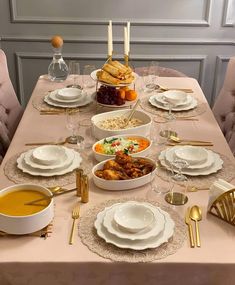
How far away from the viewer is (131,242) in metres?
1.25

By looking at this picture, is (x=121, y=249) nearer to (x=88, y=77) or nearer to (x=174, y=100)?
(x=174, y=100)

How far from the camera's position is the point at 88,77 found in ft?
7.77

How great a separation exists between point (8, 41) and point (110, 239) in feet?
7.92

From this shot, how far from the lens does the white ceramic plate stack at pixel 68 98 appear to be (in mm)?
2203

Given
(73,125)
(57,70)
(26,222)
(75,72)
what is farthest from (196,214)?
(57,70)

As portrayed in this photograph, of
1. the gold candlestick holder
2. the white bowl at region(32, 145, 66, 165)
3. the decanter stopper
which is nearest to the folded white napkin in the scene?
the gold candlestick holder

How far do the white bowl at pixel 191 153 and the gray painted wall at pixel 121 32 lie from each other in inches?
69.9

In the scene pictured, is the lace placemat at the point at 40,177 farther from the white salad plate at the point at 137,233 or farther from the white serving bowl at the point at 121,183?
the white salad plate at the point at 137,233

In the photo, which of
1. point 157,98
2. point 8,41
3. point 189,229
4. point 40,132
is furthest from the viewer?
point 8,41

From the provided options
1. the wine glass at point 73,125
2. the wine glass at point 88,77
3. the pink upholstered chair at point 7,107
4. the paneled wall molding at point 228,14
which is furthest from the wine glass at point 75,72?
the paneled wall molding at point 228,14

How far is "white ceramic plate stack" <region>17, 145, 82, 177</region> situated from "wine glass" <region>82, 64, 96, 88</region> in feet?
2.38

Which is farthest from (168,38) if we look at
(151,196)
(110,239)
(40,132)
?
(110,239)

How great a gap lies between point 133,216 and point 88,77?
117 centimetres
